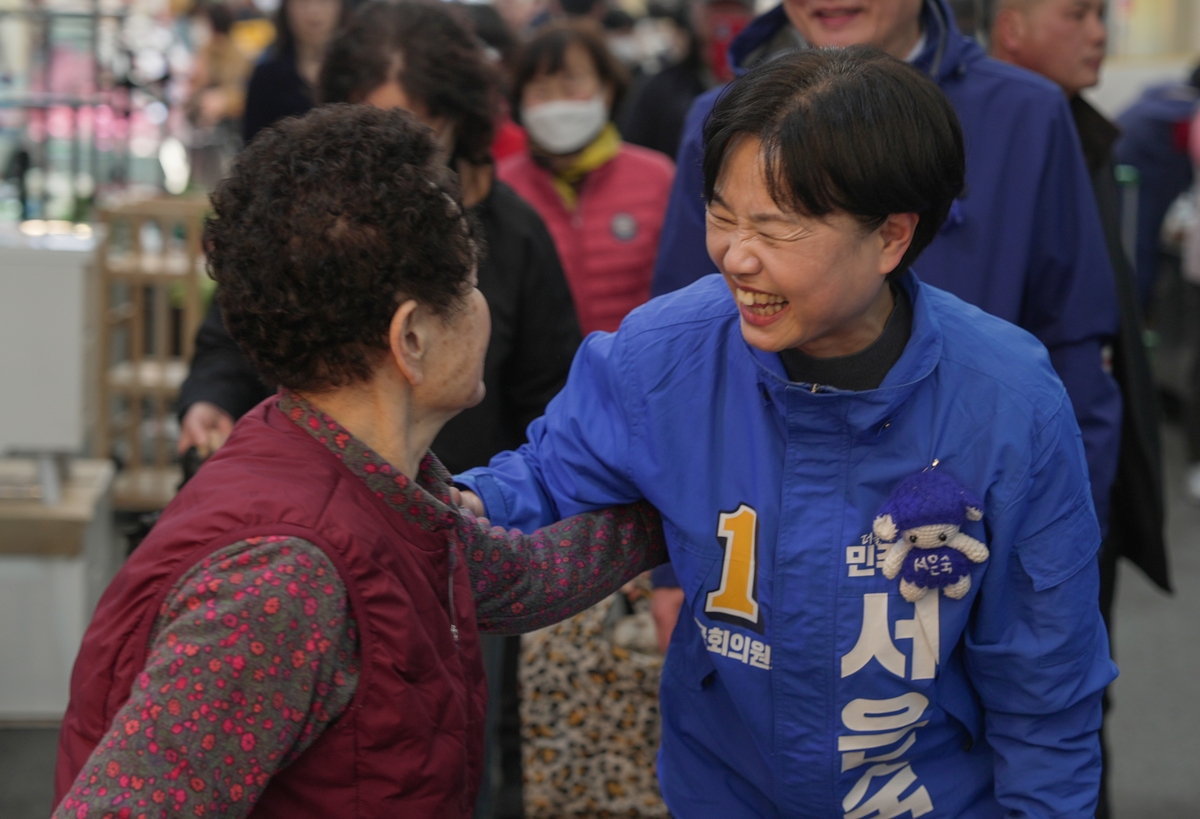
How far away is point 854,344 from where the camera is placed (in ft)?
5.17

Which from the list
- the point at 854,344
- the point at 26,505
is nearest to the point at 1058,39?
the point at 854,344

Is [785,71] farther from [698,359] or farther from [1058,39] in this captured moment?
[1058,39]

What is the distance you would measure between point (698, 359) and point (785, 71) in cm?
36

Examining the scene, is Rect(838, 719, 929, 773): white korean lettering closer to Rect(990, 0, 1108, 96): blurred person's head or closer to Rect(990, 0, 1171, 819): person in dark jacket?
Rect(990, 0, 1171, 819): person in dark jacket

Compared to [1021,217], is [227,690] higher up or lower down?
lower down

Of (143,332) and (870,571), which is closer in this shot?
(870,571)

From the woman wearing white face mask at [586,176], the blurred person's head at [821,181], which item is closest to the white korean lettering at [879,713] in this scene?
the blurred person's head at [821,181]

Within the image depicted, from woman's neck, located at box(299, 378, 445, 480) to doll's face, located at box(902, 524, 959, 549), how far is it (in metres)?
0.55

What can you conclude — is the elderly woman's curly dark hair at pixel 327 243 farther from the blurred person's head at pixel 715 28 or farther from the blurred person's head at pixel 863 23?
the blurred person's head at pixel 715 28

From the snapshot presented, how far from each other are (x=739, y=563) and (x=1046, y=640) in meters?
0.35

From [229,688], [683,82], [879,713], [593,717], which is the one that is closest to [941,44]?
[879,713]

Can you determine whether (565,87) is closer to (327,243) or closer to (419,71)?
(419,71)

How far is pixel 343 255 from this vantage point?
1.29 m

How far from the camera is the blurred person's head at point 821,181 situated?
1403 mm
